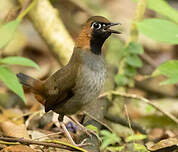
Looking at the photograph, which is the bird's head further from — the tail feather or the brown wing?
the tail feather

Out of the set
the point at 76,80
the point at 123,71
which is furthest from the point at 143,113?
the point at 76,80

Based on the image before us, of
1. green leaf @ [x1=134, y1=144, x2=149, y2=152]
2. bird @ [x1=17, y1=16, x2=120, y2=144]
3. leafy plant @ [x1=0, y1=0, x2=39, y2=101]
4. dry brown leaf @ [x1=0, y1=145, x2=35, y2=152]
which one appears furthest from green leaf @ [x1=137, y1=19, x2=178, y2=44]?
dry brown leaf @ [x1=0, y1=145, x2=35, y2=152]

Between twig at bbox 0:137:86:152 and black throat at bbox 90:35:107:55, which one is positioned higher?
black throat at bbox 90:35:107:55

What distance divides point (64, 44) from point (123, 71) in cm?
83

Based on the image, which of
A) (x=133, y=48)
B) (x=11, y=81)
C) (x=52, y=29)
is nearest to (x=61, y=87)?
(x=11, y=81)

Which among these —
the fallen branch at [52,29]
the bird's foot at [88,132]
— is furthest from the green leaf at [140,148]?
the fallen branch at [52,29]

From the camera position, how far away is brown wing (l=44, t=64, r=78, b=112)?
14.8ft

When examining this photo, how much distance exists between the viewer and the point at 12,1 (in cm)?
873

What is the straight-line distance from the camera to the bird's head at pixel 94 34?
455cm

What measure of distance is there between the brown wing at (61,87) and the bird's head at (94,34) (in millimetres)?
273

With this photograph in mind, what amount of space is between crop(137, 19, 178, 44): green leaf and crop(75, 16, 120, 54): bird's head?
48cm

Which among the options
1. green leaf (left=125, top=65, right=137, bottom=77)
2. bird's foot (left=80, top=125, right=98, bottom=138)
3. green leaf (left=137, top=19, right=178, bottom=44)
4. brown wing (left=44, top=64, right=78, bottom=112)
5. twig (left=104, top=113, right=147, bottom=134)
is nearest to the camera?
green leaf (left=137, top=19, right=178, bottom=44)

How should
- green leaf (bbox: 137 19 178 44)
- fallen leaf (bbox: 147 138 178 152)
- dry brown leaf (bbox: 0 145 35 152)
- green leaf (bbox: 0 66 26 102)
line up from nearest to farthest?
dry brown leaf (bbox: 0 145 35 152)
fallen leaf (bbox: 147 138 178 152)
green leaf (bbox: 137 19 178 44)
green leaf (bbox: 0 66 26 102)

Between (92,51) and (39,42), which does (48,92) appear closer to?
(92,51)
